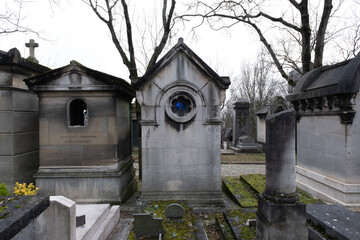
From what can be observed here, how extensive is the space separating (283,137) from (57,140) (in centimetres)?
569

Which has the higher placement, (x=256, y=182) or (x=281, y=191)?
(x=281, y=191)

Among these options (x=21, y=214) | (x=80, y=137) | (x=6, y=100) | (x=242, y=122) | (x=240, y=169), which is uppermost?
(x=6, y=100)

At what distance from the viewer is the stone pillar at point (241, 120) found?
1700 cm

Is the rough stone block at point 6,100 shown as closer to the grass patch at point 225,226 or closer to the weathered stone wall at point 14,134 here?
the weathered stone wall at point 14,134

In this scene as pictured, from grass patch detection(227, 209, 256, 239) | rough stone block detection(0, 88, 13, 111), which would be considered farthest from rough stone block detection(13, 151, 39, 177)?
grass patch detection(227, 209, 256, 239)

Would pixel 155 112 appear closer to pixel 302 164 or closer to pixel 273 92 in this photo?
pixel 302 164

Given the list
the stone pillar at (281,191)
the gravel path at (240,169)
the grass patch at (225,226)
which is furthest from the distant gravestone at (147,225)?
the gravel path at (240,169)

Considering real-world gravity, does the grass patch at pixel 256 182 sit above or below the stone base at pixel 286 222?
below

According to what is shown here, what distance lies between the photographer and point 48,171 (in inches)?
215

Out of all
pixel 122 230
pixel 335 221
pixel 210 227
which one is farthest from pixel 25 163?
pixel 335 221

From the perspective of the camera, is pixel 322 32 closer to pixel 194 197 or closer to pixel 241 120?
pixel 194 197

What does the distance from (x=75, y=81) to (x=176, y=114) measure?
295 centimetres

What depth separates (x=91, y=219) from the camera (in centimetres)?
374

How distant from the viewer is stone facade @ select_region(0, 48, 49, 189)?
541 centimetres
